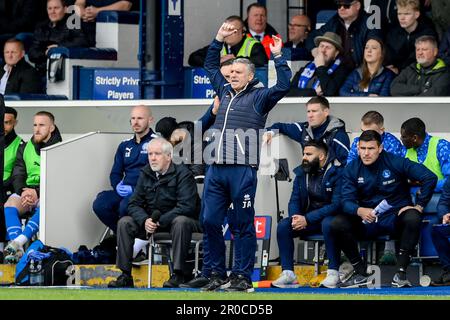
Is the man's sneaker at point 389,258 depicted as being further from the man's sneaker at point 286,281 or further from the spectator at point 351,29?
the spectator at point 351,29

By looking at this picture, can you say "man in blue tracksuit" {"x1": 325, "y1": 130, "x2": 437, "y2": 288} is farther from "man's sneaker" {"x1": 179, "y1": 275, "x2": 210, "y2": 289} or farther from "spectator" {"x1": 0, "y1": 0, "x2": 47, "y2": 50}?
"spectator" {"x1": 0, "y1": 0, "x2": 47, "y2": 50}

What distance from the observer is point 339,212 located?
17.6 metres

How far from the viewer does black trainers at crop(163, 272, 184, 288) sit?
17283mm

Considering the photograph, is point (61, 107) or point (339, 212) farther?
point (61, 107)

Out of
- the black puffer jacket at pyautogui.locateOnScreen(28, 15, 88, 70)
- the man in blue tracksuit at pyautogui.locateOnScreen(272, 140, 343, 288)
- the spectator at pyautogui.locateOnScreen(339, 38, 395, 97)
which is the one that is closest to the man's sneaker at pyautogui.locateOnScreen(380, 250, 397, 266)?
the man in blue tracksuit at pyautogui.locateOnScreen(272, 140, 343, 288)

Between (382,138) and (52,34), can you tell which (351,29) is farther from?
(52,34)

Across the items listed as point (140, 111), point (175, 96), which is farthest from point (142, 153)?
point (175, 96)

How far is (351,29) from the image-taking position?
20047mm

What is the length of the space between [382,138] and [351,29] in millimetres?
2346

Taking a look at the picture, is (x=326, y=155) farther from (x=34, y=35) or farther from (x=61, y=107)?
(x=34, y=35)

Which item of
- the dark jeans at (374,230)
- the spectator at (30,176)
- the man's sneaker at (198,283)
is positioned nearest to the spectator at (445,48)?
the dark jeans at (374,230)

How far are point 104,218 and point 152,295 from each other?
12.9ft

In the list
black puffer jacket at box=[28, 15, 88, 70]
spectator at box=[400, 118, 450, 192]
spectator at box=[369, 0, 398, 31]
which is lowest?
spectator at box=[400, 118, 450, 192]

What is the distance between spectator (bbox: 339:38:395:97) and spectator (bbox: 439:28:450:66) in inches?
22.7
